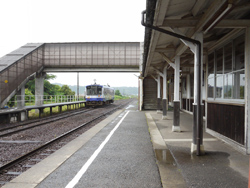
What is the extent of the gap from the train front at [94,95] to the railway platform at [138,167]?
20130 mm

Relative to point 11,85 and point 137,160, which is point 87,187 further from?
point 11,85

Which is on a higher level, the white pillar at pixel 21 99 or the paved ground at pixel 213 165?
the white pillar at pixel 21 99

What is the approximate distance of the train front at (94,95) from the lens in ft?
87.3

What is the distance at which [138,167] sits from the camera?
4.50 meters

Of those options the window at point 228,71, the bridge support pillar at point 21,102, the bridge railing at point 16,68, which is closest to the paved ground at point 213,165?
the window at point 228,71

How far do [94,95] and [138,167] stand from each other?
22.6 m

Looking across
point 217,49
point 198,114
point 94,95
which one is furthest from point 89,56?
point 198,114

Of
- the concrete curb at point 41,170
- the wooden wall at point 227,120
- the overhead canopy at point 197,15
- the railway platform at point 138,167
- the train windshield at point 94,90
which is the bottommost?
the concrete curb at point 41,170

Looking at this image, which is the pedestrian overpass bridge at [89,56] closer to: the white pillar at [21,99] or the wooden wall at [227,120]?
the white pillar at [21,99]

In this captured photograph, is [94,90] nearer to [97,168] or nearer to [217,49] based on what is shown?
[217,49]

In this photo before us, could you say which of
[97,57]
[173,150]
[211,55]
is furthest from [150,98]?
[173,150]

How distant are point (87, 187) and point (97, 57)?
2383cm

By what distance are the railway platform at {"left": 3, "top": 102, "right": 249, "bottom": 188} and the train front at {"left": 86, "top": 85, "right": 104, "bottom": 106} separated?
66.0 ft

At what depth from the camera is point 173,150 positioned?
226 inches
